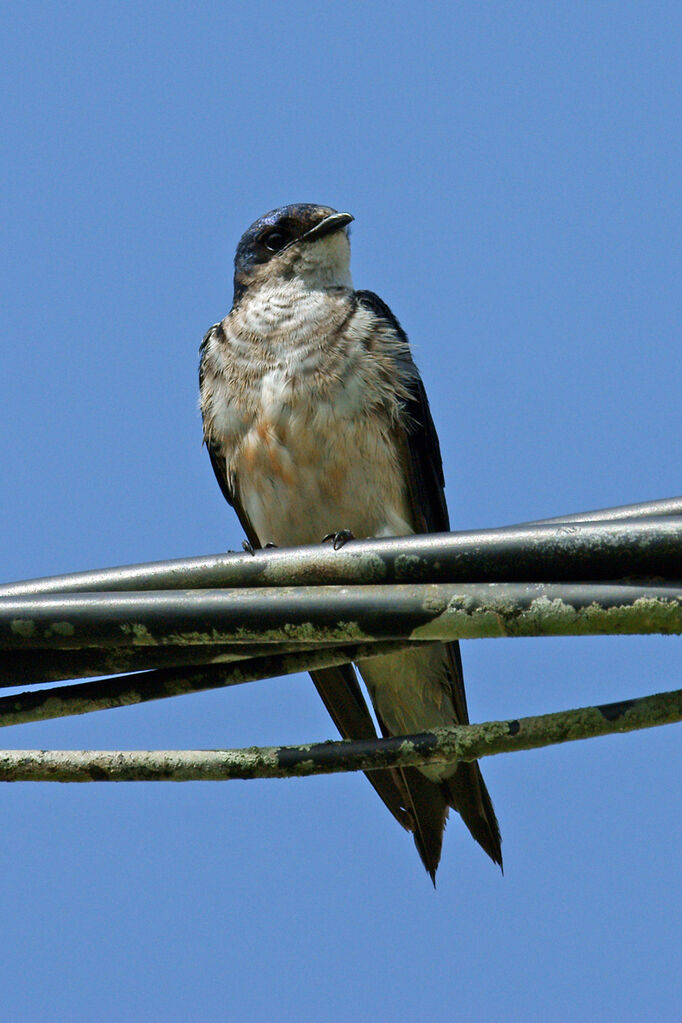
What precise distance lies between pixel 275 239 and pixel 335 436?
1.61m

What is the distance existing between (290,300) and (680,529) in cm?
367

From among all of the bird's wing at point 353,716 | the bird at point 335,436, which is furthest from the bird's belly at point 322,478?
the bird's wing at point 353,716

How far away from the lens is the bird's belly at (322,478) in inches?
211

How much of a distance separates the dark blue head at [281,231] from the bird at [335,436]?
0.42m

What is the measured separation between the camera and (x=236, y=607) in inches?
106

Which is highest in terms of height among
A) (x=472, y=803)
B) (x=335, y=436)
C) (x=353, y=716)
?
(x=335, y=436)

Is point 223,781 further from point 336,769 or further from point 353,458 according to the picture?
point 353,458

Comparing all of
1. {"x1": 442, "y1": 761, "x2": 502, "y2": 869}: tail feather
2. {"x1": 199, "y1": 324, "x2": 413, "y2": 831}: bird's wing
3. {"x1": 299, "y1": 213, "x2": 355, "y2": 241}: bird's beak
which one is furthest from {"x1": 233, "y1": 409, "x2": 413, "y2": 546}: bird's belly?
{"x1": 299, "y1": 213, "x2": 355, "y2": 241}: bird's beak

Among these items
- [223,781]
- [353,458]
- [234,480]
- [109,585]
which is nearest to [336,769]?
[223,781]

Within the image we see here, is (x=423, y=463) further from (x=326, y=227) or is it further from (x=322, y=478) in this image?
(x=326, y=227)

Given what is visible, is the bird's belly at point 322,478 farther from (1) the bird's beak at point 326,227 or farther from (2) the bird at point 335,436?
(1) the bird's beak at point 326,227

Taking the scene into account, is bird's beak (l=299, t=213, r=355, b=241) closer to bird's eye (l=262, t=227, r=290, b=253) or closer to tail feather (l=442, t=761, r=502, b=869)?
bird's eye (l=262, t=227, r=290, b=253)

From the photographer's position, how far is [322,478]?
537cm

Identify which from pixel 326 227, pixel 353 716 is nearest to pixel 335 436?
pixel 353 716
